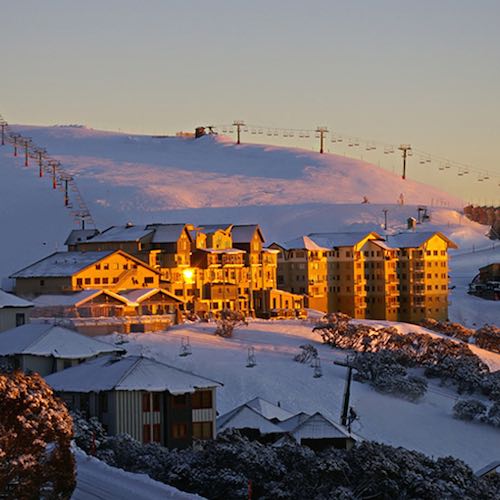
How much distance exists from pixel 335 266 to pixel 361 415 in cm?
4121

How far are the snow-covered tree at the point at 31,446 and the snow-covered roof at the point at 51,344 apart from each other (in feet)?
71.6

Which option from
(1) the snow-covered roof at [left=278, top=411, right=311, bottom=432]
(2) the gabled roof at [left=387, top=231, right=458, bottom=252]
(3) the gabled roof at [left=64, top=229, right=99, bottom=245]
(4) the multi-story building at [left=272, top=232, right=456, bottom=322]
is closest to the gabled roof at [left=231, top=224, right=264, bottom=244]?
(4) the multi-story building at [left=272, top=232, right=456, bottom=322]

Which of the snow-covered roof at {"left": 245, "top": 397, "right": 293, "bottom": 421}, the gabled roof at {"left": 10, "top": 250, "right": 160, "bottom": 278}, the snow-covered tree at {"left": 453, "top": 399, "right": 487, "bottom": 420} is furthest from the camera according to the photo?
the gabled roof at {"left": 10, "top": 250, "right": 160, "bottom": 278}

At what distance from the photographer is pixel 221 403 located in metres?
42.8

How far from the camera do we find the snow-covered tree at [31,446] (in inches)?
750

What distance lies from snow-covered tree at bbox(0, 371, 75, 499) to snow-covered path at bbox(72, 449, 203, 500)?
2.29 m

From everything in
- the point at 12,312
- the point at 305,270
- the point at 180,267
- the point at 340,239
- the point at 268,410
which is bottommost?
the point at 305,270

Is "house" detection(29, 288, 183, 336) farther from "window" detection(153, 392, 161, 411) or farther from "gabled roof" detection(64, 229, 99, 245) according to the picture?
"window" detection(153, 392, 161, 411)

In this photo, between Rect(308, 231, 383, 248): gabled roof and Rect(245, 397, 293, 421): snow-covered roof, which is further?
Rect(308, 231, 383, 248): gabled roof

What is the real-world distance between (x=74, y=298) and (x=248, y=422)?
26900 millimetres

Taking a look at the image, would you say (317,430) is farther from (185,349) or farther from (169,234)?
(169,234)

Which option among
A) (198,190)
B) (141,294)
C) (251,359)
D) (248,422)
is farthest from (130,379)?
(198,190)

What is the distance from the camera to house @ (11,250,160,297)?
6519 centimetres

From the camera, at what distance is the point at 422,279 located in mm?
85875
